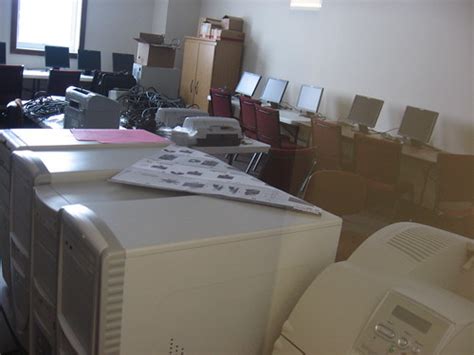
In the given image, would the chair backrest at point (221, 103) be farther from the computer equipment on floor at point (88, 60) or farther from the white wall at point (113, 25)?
the white wall at point (113, 25)

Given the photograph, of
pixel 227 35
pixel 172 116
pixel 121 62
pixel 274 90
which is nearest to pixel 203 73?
pixel 227 35

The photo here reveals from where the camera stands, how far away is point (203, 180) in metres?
1.30

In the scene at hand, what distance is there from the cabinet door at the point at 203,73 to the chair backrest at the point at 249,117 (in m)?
1.18

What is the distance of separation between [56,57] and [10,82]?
163cm

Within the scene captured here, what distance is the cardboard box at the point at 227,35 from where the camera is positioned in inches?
257

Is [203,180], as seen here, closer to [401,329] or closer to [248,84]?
[401,329]

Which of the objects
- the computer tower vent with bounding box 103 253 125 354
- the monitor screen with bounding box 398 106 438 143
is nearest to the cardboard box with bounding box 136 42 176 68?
the monitor screen with bounding box 398 106 438 143

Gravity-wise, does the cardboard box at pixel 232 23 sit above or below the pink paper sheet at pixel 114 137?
above

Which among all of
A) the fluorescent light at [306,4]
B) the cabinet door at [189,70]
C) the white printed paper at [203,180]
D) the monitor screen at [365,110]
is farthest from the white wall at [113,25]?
the white printed paper at [203,180]

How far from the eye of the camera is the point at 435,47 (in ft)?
14.1

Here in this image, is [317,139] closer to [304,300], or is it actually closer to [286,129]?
[286,129]

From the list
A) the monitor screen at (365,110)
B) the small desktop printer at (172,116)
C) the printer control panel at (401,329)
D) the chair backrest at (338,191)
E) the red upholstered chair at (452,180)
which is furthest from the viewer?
the monitor screen at (365,110)

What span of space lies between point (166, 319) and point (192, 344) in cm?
10

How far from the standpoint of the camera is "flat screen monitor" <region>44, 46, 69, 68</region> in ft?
22.9
